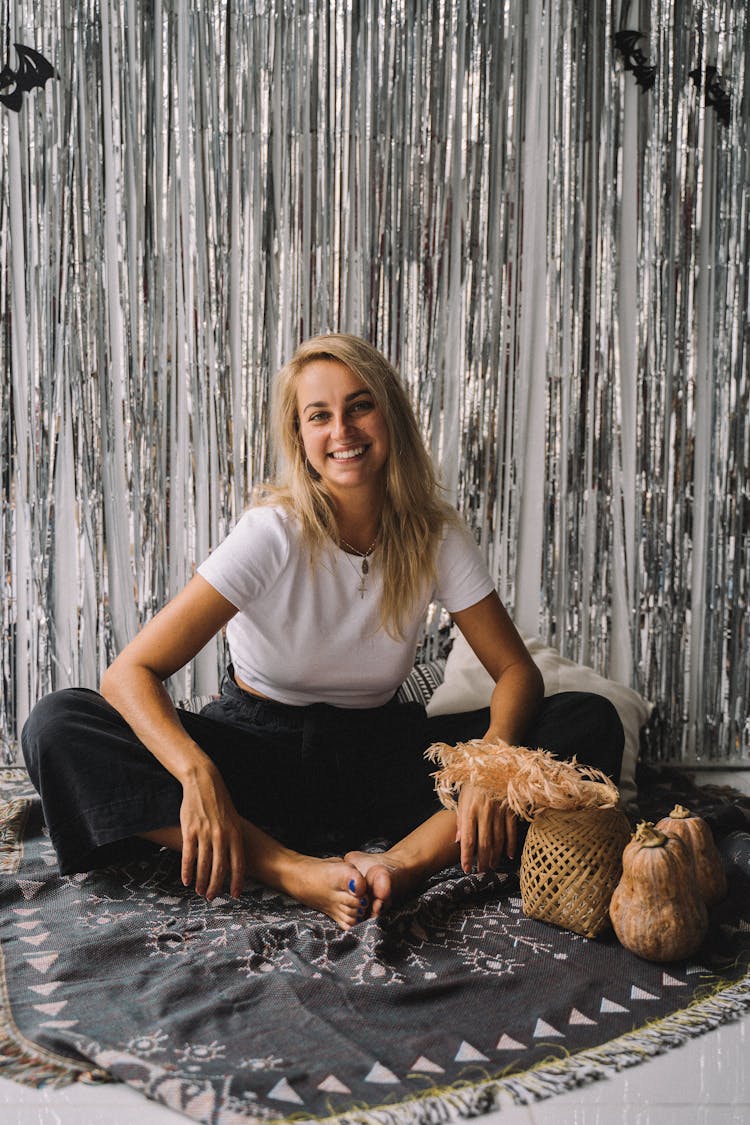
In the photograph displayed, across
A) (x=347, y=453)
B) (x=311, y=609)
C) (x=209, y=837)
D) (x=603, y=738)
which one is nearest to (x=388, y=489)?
(x=347, y=453)

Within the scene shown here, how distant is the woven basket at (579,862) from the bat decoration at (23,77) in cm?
202

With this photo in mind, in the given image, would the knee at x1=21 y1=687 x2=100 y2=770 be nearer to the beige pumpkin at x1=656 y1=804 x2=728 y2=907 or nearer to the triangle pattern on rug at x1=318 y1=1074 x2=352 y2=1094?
the triangle pattern on rug at x1=318 y1=1074 x2=352 y2=1094

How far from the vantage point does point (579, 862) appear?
4.63 feet

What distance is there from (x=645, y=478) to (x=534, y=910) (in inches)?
50.5

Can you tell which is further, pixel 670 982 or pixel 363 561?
pixel 363 561

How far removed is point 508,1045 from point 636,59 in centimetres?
221

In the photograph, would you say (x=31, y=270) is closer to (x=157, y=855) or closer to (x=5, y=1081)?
(x=157, y=855)

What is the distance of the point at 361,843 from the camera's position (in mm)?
1822

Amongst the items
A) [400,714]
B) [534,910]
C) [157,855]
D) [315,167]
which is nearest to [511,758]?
[534,910]

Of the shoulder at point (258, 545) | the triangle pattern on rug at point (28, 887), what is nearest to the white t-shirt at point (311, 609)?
the shoulder at point (258, 545)

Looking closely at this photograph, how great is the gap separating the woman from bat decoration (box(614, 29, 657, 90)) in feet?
3.82

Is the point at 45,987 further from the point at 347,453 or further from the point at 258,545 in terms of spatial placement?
the point at 347,453

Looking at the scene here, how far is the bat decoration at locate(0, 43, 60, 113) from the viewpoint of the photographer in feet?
7.48

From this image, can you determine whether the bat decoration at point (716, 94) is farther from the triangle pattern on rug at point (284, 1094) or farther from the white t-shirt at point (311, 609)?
the triangle pattern on rug at point (284, 1094)
